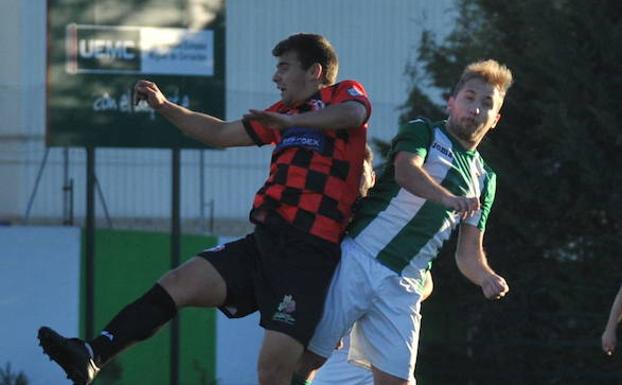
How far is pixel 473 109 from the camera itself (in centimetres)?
597

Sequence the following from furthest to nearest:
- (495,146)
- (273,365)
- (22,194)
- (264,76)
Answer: (264,76) < (22,194) < (495,146) < (273,365)

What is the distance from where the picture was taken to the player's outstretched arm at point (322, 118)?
5.37m

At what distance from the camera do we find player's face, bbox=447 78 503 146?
5.97 metres

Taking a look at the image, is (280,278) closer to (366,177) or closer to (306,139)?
(306,139)

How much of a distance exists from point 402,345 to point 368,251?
1.32 ft

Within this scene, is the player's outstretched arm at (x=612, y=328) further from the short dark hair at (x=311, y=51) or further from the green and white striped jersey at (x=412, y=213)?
the short dark hair at (x=311, y=51)

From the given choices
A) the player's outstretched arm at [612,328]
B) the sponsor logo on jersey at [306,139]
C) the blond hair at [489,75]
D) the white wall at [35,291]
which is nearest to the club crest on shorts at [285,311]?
the sponsor logo on jersey at [306,139]

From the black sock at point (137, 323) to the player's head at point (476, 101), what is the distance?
1.38 metres

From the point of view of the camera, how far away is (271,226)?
5867mm

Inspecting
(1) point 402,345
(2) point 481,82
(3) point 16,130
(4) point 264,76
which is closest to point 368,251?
(1) point 402,345

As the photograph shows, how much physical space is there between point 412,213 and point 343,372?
1.41m

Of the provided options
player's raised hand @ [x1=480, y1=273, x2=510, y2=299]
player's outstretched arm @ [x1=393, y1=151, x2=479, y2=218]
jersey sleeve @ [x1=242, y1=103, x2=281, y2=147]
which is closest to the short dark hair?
jersey sleeve @ [x1=242, y1=103, x2=281, y2=147]

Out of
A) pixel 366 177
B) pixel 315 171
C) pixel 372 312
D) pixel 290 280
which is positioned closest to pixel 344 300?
pixel 372 312

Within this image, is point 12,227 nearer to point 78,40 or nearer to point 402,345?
point 78,40
